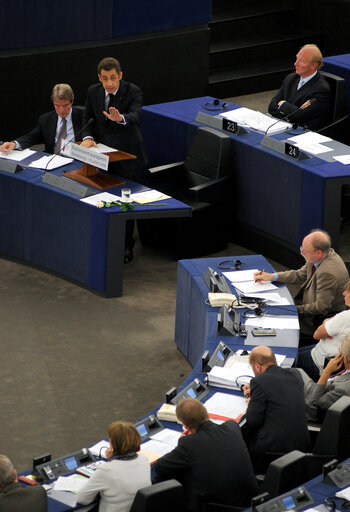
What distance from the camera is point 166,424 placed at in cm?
588

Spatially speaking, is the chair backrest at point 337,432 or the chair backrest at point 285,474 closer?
the chair backrest at point 285,474

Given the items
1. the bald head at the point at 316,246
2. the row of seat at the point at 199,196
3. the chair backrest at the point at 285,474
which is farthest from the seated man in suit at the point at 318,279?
the chair backrest at the point at 285,474

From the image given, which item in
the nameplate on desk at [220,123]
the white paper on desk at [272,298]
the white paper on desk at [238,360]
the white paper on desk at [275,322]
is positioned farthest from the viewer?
the nameplate on desk at [220,123]

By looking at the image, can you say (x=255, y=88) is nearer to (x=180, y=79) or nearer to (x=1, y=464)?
(x=180, y=79)

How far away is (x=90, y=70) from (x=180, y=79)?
4.22ft

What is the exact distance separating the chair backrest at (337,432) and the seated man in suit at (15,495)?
1.60m

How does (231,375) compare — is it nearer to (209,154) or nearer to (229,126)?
(209,154)

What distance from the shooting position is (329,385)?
6285 mm

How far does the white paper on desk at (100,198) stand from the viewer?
845cm

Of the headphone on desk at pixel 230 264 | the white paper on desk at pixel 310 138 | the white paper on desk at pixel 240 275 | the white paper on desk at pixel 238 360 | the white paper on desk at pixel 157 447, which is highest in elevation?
the white paper on desk at pixel 310 138

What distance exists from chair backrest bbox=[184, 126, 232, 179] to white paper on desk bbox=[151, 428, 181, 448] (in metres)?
3.94

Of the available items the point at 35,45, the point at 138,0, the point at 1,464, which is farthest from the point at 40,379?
the point at 138,0

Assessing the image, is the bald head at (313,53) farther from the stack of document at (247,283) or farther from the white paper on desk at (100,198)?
the stack of document at (247,283)

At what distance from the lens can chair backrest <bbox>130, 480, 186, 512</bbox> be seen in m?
4.85
